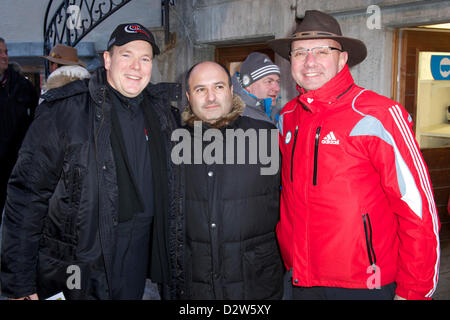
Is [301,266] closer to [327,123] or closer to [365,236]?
[365,236]

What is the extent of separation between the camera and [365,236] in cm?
229

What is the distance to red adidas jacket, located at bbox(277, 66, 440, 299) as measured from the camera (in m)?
2.17

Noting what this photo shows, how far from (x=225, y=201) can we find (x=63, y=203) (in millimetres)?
1008

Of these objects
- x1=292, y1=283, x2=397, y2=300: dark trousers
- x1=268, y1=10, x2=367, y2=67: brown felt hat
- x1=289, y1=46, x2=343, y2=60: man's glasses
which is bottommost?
x1=292, y1=283, x2=397, y2=300: dark trousers

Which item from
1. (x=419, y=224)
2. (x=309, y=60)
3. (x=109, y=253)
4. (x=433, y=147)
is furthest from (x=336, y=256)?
(x=433, y=147)

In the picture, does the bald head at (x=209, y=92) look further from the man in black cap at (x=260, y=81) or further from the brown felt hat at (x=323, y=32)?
the man in black cap at (x=260, y=81)

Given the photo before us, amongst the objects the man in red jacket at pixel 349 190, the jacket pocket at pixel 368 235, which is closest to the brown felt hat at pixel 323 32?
the man in red jacket at pixel 349 190

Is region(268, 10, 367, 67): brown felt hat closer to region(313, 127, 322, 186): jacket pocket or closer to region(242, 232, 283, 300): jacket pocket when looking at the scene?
region(313, 127, 322, 186): jacket pocket

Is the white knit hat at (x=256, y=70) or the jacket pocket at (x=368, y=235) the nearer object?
the jacket pocket at (x=368, y=235)

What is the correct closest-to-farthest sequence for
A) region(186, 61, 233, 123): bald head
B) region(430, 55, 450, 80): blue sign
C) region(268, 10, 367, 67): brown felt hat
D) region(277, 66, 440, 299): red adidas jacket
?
region(277, 66, 440, 299): red adidas jacket
region(268, 10, 367, 67): brown felt hat
region(186, 61, 233, 123): bald head
region(430, 55, 450, 80): blue sign

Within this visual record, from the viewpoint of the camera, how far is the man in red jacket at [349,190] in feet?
7.13

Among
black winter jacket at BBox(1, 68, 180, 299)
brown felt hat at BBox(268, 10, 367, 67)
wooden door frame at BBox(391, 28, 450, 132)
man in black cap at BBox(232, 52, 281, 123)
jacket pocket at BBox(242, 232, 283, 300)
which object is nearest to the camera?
black winter jacket at BBox(1, 68, 180, 299)

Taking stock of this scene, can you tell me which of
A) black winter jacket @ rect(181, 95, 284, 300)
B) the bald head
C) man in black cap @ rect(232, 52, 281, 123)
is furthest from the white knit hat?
black winter jacket @ rect(181, 95, 284, 300)

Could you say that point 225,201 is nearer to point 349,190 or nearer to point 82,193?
point 349,190
